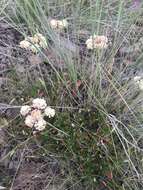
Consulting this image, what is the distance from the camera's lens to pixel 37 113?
155 cm

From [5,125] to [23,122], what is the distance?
0.07 meters

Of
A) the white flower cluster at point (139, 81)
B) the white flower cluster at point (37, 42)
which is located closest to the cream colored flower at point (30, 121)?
the white flower cluster at point (37, 42)

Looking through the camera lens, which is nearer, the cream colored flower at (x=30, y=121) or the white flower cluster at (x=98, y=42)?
the cream colored flower at (x=30, y=121)

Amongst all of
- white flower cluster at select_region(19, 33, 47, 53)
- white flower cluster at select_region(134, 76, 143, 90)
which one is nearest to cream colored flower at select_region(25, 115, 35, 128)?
white flower cluster at select_region(19, 33, 47, 53)

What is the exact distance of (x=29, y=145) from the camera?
1659mm

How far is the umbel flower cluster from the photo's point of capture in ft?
5.07

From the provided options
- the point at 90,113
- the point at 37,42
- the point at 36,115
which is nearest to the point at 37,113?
the point at 36,115

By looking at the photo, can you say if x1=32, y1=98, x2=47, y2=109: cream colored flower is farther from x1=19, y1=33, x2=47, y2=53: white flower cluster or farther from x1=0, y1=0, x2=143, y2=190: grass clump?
x1=19, y1=33, x2=47, y2=53: white flower cluster

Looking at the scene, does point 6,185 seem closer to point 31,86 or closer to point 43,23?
point 31,86

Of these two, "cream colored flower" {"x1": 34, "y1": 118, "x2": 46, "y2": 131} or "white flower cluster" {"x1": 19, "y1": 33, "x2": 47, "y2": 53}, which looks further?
"white flower cluster" {"x1": 19, "y1": 33, "x2": 47, "y2": 53}

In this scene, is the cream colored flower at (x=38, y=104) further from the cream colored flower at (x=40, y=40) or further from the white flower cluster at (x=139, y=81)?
the white flower cluster at (x=139, y=81)

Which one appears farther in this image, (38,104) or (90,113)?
(90,113)

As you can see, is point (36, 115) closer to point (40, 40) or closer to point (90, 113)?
point (90, 113)

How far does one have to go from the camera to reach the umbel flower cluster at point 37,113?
5.07 ft
